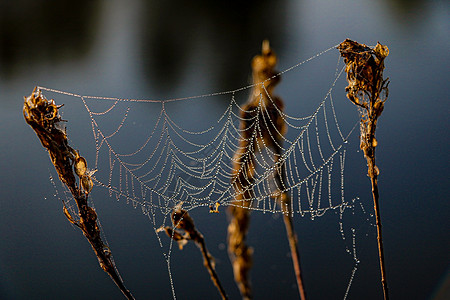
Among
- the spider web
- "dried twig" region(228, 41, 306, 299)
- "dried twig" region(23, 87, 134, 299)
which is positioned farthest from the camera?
the spider web

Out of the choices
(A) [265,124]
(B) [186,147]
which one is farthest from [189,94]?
(A) [265,124]

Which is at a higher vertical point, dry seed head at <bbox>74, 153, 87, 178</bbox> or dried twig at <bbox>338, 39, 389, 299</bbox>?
dried twig at <bbox>338, 39, 389, 299</bbox>

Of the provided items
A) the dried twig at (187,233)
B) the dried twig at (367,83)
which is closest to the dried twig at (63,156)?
the dried twig at (187,233)

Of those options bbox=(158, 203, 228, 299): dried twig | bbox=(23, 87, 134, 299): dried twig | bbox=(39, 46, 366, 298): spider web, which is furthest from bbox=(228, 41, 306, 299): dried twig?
bbox=(39, 46, 366, 298): spider web

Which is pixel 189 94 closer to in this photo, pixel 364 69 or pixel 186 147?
pixel 186 147

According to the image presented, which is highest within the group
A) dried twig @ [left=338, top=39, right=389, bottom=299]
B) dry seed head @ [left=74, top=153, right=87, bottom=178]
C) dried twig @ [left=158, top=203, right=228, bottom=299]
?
dried twig @ [left=338, top=39, right=389, bottom=299]

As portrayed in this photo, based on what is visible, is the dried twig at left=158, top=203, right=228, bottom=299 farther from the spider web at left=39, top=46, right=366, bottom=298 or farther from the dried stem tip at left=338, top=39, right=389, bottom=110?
the spider web at left=39, top=46, right=366, bottom=298
